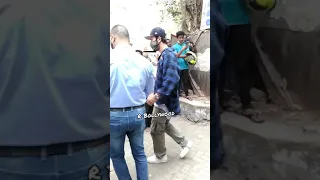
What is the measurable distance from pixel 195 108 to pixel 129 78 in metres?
0.38

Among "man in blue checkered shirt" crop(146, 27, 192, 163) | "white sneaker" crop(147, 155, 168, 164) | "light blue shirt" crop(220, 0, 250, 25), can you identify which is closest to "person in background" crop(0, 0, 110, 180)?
"light blue shirt" crop(220, 0, 250, 25)

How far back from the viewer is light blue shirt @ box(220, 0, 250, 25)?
2.97 feet

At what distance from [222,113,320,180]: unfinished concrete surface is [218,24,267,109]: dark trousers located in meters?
0.08

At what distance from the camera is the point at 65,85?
2.27 feet

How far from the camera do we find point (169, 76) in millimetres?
1259

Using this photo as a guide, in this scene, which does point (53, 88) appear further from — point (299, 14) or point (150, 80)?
point (299, 14)

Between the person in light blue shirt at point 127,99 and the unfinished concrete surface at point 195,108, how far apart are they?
0.17m

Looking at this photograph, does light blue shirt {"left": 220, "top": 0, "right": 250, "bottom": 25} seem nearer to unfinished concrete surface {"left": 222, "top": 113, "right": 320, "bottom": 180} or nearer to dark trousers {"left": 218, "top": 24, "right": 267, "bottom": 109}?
dark trousers {"left": 218, "top": 24, "right": 267, "bottom": 109}

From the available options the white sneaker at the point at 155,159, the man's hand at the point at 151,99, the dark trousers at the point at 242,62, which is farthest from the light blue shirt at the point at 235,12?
the white sneaker at the point at 155,159

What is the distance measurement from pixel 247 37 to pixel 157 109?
0.47 m

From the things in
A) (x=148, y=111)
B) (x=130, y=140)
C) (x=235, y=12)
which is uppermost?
(x=235, y=12)

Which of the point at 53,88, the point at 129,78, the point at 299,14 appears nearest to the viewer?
the point at 53,88

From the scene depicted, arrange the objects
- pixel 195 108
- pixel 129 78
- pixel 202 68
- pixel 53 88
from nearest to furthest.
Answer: pixel 53 88 → pixel 129 78 → pixel 202 68 → pixel 195 108

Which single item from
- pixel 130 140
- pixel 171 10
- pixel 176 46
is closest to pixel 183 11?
pixel 171 10
